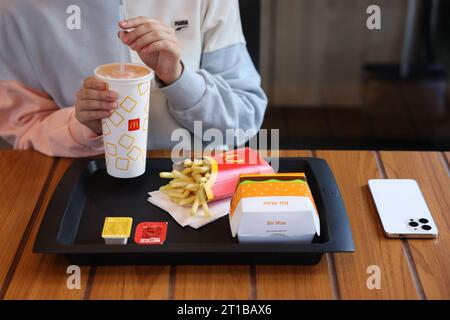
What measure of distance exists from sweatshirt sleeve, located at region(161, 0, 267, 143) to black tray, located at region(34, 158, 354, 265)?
183 mm

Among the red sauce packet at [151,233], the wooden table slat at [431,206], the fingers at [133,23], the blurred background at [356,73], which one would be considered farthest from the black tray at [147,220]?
the blurred background at [356,73]

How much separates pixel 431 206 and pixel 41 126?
0.79 m

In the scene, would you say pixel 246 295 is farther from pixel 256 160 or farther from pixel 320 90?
pixel 320 90

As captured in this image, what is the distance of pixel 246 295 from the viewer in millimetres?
956

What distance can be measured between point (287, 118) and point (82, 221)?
1760 mm

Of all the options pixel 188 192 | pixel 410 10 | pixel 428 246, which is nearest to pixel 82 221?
pixel 188 192

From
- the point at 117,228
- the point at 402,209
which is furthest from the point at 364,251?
the point at 117,228

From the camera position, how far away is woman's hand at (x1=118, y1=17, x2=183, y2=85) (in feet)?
3.85

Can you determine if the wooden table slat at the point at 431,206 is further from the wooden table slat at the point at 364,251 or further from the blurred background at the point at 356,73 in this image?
the blurred background at the point at 356,73

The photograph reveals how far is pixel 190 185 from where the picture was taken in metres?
1.10

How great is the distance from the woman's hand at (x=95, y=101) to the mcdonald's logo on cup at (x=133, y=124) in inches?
1.4

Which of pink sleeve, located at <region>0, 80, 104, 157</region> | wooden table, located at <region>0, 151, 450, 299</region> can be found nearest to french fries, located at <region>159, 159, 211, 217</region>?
wooden table, located at <region>0, 151, 450, 299</region>

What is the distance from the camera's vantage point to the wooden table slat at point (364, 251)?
3.16 ft

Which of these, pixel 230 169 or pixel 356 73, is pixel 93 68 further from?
pixel 356 73
